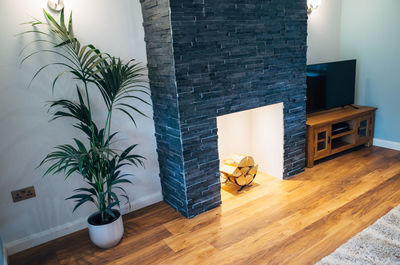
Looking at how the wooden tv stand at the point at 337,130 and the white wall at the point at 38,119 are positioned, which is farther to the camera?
the wooden tv stand at the point at 337,130

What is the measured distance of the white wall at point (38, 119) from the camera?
201cm

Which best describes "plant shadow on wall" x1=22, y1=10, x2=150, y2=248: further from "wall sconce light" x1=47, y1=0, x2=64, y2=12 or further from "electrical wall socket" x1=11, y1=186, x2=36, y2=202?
"electrical wall socket" x1=11, y1=186, x2=36, y2=202

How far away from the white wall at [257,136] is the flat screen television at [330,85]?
0.59 metres

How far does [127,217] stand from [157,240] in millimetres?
457

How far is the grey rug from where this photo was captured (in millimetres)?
1849

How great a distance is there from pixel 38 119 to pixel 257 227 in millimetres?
1747

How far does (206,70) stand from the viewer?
231cm

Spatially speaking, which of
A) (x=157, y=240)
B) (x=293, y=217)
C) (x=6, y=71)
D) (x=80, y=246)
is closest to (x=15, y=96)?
(x=6, y=71)

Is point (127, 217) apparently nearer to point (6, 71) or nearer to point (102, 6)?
point (6, 71)

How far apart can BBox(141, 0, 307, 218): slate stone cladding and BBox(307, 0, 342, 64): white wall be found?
33.6 inches

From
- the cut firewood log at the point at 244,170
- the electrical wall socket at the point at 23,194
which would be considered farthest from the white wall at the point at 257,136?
the electrical wall socket at the point at 23,194

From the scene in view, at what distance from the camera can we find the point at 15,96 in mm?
2049

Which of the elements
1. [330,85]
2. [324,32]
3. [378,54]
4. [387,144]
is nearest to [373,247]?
[330,85]

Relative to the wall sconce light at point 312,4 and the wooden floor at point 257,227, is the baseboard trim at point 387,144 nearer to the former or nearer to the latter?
the wooden floor at point 257,227
